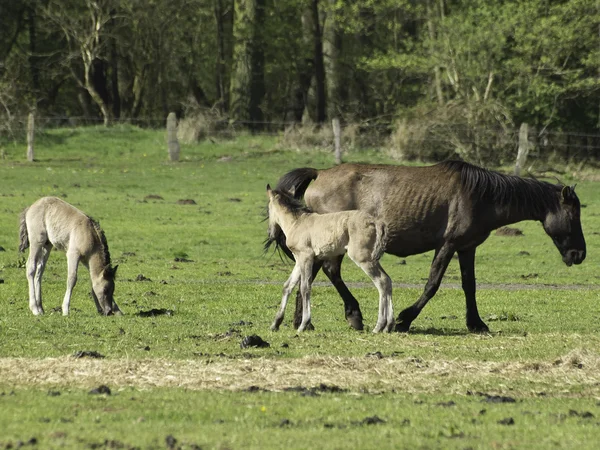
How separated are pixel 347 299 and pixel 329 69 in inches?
1649

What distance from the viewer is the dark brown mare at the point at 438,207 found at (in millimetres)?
14938

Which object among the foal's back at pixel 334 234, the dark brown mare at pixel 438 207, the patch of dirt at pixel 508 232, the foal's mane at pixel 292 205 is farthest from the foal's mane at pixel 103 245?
the patch of dirt at pixel 508 232

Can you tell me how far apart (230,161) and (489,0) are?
1581 cm

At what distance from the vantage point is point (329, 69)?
183 ft

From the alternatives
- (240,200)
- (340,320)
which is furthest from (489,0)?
(340,320)

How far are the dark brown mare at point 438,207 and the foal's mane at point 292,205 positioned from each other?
479 millimetres

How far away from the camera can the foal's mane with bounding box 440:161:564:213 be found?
1505cm

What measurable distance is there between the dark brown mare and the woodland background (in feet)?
93.4

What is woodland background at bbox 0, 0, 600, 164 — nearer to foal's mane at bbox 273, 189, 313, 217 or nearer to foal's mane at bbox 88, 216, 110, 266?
foal's mane at bbox 88, 216, 110, 266

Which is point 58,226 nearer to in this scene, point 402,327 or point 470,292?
point 402,327

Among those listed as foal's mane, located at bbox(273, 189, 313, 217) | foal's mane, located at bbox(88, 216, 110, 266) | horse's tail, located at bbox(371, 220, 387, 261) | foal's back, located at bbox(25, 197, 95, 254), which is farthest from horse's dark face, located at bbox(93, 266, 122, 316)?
horse's tail, located at bbox(371, 220, 387, 261)

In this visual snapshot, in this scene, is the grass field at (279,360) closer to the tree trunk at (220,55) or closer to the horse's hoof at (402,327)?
the horse's hoof at (402,327)

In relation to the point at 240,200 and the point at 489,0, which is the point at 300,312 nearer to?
the point at 240,200

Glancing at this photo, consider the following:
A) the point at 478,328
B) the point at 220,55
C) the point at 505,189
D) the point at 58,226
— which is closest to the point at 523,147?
the point at 220,55
